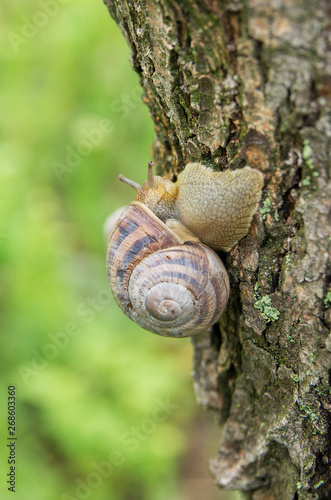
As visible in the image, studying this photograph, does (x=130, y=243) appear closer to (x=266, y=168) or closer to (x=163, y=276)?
(x=163, y=276)

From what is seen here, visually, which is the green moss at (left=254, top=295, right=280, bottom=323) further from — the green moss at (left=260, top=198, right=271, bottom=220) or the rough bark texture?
the green moss at (left=260, top=198, right=271, bottom=220)

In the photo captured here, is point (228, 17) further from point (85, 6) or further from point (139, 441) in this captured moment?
point (85, 6)

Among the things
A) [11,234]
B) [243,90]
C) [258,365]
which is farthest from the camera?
[11,234]

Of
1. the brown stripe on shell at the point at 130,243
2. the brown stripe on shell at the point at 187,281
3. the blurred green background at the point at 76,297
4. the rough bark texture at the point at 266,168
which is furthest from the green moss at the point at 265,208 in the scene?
the blurred green background at the point at 76,297

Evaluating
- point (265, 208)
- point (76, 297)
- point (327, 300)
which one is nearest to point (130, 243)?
point (265, 208)

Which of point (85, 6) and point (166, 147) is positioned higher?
point (85, 6)

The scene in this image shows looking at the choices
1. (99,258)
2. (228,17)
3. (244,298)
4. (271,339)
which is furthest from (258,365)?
(99,258)

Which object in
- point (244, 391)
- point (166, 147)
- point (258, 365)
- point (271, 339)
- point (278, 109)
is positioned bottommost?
point (244, 391)

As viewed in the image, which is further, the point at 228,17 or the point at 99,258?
the point at 99,258
